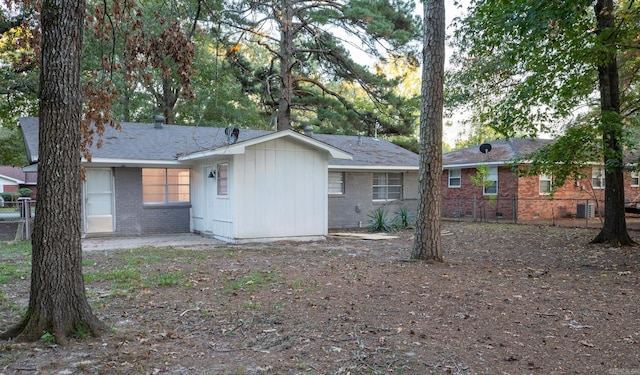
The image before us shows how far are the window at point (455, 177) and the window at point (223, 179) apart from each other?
45.7 feet

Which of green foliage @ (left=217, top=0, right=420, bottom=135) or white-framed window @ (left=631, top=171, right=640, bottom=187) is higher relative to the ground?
green foliage @ (left=217, top=0, right=420, bottom=135)

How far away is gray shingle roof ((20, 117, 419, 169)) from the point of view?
13773mm

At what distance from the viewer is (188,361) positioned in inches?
153

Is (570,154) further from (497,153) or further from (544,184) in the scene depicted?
(497,153)

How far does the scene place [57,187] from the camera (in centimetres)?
417

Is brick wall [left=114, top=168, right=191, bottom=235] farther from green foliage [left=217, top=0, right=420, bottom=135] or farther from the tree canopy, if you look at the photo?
the tree canopy

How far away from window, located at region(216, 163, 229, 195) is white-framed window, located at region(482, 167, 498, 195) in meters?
12.8

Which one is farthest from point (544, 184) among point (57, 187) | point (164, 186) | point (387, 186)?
point (57, 187)

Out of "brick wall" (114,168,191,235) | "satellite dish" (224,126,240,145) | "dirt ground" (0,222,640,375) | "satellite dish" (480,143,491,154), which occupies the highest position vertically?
"satellite dish" (480,143,491,154)

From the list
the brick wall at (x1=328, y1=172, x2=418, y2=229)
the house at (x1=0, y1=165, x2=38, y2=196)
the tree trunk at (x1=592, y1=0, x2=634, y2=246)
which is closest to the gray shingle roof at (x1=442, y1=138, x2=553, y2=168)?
the brick wall at (x1=328, y1=172, x2=418, y2=229)

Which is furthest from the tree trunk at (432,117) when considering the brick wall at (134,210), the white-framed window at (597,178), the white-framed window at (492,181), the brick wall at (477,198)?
the white-framed window at (597,178)

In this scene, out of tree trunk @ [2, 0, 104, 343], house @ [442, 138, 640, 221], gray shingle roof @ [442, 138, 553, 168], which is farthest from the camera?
gray shingle roof @ [442, 138, 553, 168]

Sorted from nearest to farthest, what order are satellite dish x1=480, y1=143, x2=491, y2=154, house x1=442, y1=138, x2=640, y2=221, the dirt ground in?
the dirt ground, house x1=442, y1=138, x2=640, y2=221, satellite dish x1=480, y1=143, x2=491, y2=154

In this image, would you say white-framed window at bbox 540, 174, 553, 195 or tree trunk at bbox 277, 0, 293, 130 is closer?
tree trunk at bbox 277, 0, 293, 130
